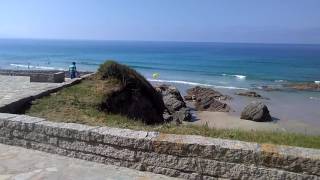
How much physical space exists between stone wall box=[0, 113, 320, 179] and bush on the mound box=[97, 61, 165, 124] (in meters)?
5.61

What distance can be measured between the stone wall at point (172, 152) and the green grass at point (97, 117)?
2.58 ft

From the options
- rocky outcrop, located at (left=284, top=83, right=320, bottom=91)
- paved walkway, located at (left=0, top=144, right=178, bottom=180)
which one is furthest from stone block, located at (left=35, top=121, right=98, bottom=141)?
rocky outcrop, located at (left=284, top=83, right=320, bottom=91)

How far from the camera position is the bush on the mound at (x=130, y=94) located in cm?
1177

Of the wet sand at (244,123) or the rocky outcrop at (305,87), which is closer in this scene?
the wet sand at (244,123)

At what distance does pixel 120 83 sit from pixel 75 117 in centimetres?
539

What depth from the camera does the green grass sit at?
5.53 metres

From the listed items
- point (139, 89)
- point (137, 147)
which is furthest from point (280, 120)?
point (137, 147)

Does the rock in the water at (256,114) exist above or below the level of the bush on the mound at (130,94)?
below

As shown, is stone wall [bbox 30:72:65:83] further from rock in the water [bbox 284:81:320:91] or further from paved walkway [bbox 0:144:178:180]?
rock in the water [bbox 284:81:320:91]

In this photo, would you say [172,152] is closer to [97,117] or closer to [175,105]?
[97,117]

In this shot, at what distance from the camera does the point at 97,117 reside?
297 inches

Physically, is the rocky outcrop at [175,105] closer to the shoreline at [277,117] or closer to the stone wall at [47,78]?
the shoreline at [277,117]

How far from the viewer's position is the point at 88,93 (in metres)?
10.8

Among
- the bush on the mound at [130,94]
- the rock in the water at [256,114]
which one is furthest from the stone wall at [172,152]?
the rock in the water at [256,114]
